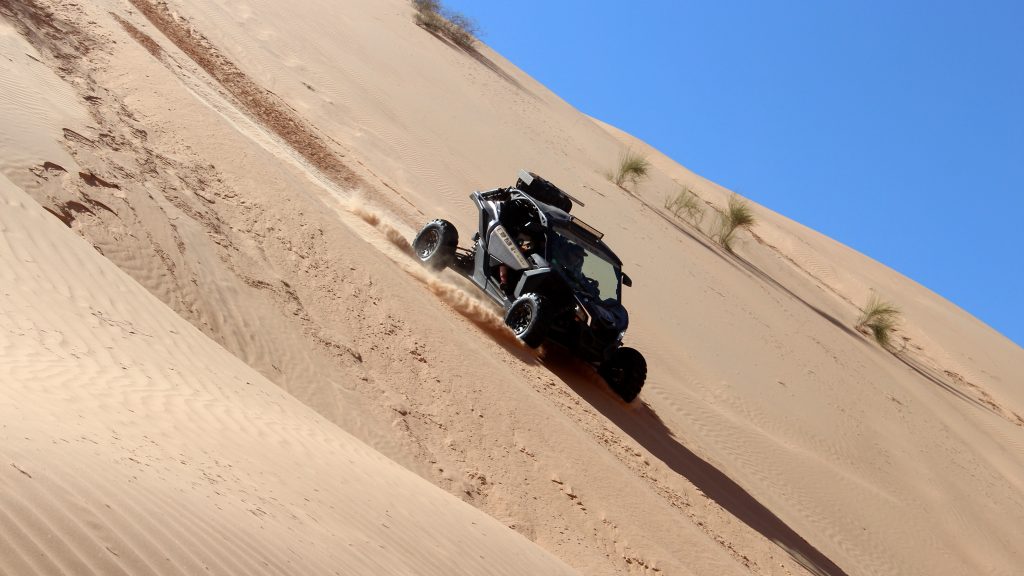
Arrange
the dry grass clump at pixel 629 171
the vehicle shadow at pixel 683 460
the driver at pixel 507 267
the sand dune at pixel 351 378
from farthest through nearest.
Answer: the dry grass clump at pixel 629 171
the driver at pixel 507 267
the vehicle shadow at pixel 683 460
the sand dune at pixel 351 378

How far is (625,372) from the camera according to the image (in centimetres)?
1122

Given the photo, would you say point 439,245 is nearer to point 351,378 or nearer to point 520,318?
point 520,318

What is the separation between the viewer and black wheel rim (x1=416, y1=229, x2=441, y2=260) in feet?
41.4

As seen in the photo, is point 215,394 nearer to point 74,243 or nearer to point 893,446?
point 74,243

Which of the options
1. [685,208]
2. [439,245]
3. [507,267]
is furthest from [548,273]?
[685,208]

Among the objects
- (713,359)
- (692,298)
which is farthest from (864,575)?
(692,298)

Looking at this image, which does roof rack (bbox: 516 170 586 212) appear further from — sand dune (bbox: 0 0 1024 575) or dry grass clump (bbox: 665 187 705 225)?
dry grass clump (bbox: 665 187 705 225)

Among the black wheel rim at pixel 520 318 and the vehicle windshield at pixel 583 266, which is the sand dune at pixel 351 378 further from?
the vehicle windshield at pixel 583 266

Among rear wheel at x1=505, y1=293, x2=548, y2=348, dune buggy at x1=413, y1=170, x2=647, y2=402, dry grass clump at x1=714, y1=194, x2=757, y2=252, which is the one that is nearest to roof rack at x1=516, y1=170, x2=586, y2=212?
dune buggy at x1=413, y1=170, x2=647, y2=402

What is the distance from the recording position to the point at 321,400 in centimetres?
793

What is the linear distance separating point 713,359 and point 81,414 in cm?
1226

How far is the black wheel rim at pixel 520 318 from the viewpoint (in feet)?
35.6

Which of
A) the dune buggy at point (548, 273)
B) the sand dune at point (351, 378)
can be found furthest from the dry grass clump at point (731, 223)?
the dune buggy at point (548, 273)

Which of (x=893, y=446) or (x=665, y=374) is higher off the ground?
(x=893, y=446)
